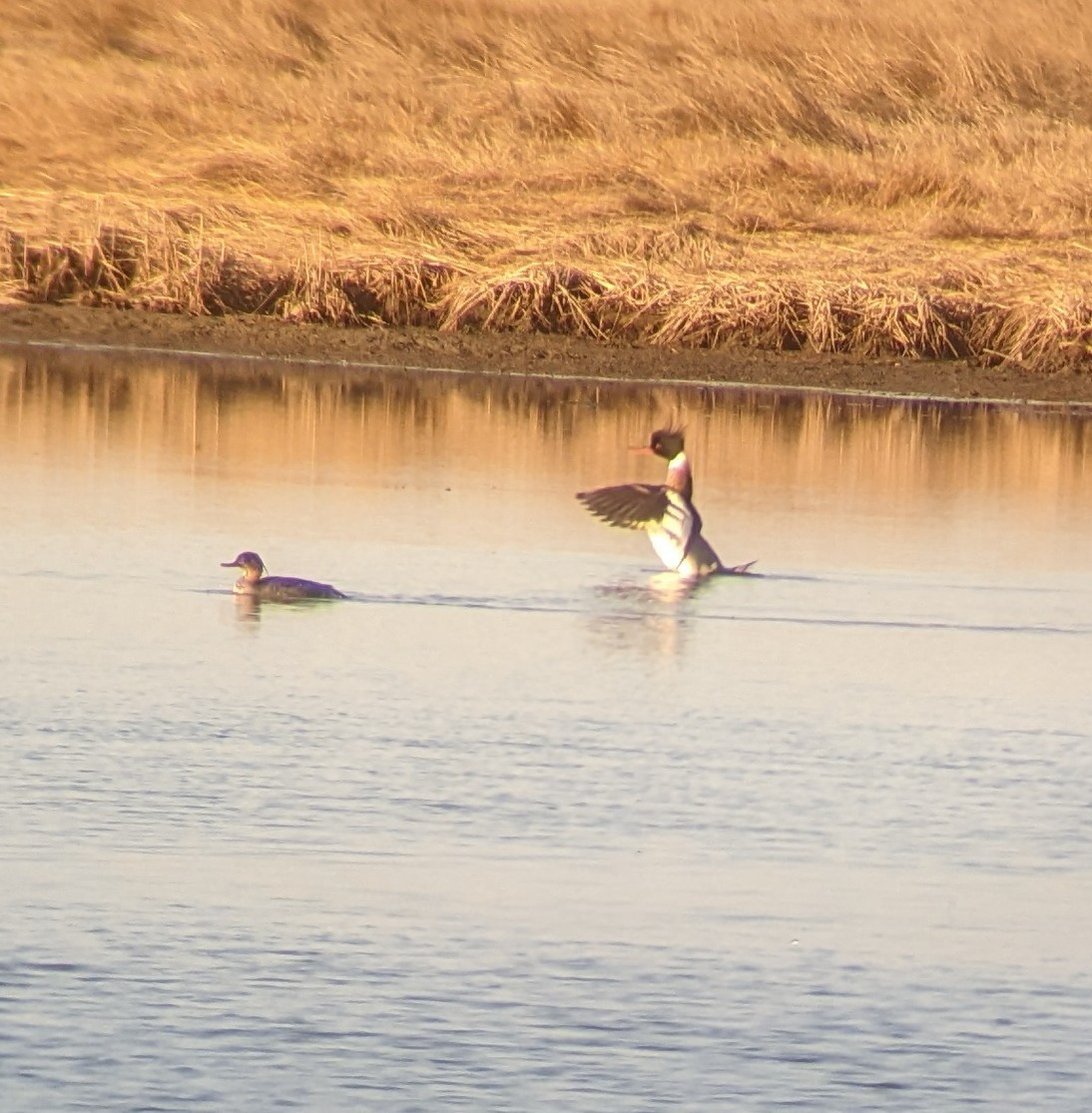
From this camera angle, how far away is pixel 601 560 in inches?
478

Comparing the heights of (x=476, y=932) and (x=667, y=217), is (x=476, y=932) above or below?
below

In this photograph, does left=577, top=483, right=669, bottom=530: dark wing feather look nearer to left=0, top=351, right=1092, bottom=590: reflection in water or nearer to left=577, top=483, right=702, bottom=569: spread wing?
left=577, top=483, right=702, bottom=569: spread wing

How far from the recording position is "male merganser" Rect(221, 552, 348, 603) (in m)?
10.2

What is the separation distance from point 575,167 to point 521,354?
4949 mm

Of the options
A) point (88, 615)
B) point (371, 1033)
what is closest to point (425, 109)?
point (88, 615)

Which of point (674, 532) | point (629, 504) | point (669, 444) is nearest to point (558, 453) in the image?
point (669, 444)

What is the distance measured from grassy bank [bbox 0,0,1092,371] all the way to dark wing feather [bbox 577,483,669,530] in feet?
30.4

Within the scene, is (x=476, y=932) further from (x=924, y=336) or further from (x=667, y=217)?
(x=667, y=217)

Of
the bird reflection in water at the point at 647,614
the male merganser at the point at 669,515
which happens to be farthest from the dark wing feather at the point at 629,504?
the bird reflection in water at the point at 647,614

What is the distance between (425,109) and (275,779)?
21.4 metres

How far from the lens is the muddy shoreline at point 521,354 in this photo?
20953 millimetres

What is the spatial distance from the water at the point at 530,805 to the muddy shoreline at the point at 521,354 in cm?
684

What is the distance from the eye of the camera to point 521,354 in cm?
2136

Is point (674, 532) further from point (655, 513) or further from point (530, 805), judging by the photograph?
point (530, 805)
